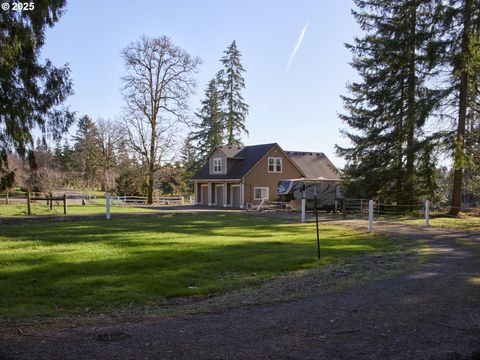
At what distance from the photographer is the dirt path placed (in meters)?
5.11

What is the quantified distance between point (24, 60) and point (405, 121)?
91.3 feet

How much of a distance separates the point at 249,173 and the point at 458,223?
74.3ft

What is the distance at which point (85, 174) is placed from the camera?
79250 millimetres

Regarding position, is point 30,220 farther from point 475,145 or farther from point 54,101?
point 475,145

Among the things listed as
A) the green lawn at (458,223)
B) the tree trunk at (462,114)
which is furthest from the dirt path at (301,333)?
the tree trunk at (462,114)

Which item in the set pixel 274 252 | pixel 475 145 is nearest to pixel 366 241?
pixel 274 252

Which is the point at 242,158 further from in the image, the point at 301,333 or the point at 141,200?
the point at 301,333

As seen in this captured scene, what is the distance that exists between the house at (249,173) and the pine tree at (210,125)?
1619cm

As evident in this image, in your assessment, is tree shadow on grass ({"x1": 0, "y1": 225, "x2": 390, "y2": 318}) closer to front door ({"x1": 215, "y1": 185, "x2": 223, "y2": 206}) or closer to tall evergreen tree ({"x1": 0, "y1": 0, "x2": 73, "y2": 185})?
tall evergreen tree ({"x1": 0, "y1": 0, "x2": 73, "y2": 185})

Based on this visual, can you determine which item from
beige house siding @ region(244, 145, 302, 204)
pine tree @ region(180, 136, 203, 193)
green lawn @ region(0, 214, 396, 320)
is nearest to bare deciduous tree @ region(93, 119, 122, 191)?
pine tree @ region(180, 136, 203, 193)

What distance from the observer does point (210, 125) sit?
224ft

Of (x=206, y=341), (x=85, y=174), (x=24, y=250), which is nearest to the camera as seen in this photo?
(x=206, y=341)

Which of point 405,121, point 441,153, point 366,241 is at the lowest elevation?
point 366,241

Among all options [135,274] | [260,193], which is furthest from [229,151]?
[135,274]
